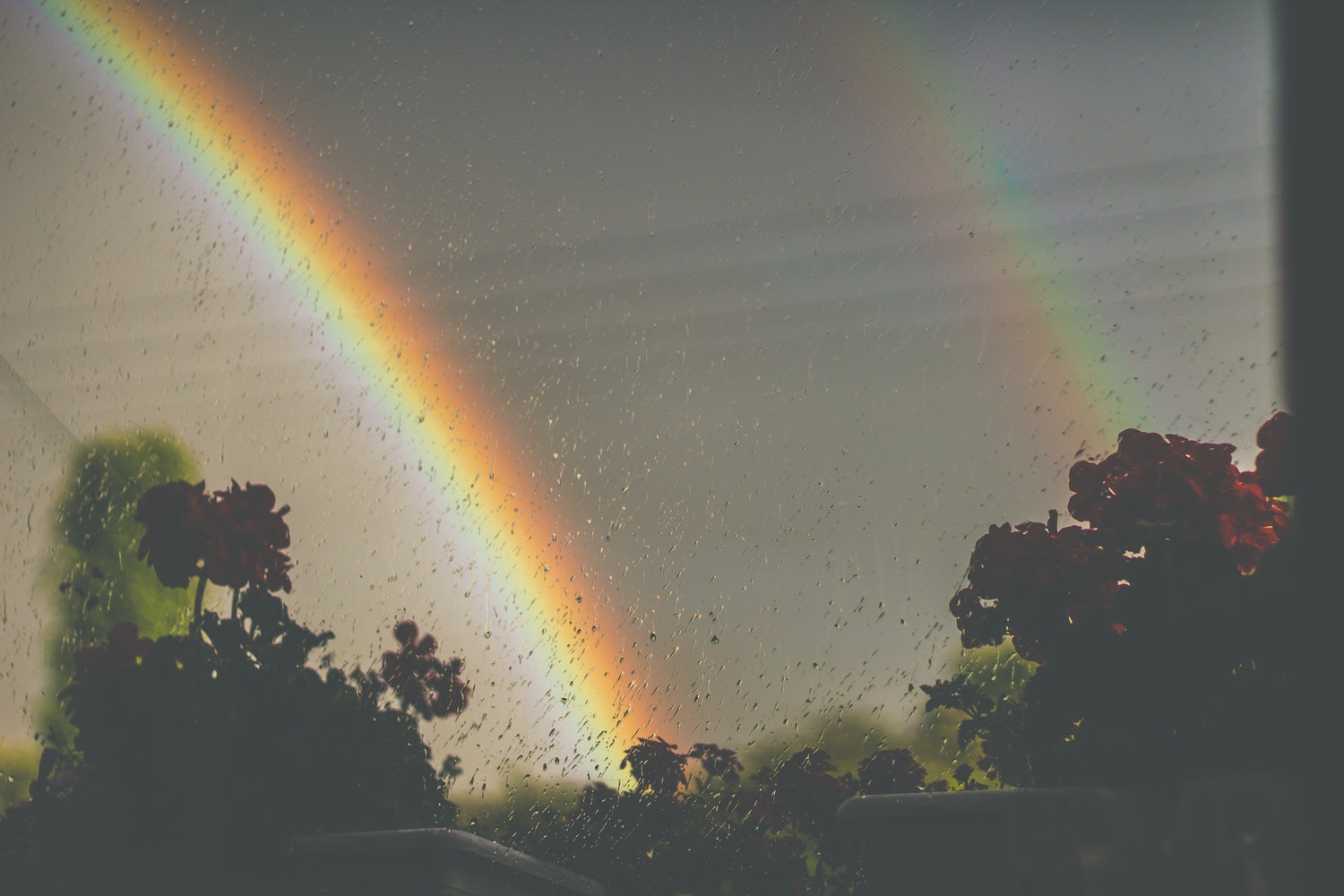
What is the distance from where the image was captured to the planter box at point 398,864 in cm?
142

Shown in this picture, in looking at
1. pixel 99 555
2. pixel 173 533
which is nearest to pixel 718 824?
pixel 173 533

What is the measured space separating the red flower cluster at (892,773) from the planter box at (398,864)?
86cm

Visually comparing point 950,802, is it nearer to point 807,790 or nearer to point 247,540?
point 807,790

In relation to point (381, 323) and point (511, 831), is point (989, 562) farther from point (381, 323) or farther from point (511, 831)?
point (381, 323)

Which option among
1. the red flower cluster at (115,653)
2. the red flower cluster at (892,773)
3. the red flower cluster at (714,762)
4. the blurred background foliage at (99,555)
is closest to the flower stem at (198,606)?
the red flower cluster at (115,653)

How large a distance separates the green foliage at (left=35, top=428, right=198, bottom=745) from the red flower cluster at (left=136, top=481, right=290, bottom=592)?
2.90m

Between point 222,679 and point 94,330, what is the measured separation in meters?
5.10

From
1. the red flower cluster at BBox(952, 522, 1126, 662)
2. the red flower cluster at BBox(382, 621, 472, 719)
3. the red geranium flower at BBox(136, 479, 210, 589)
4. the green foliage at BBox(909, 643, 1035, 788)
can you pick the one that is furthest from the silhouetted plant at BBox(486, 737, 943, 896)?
the red geranium flower at BBox(136, 479, 210, 589)

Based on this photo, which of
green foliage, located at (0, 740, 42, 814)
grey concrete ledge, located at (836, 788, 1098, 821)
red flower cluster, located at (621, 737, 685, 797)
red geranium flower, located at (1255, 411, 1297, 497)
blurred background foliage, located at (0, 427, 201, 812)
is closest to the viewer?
grey concrete ledge, located at (836, 788, 1098, 821)

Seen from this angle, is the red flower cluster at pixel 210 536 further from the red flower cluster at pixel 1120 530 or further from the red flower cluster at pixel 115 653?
the red flower cluster at pixel 1120 530

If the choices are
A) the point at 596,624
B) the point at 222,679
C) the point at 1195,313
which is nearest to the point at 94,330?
the point at 596,624

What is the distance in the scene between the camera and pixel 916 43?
188 inches

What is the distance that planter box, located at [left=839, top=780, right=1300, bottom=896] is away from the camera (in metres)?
1.00

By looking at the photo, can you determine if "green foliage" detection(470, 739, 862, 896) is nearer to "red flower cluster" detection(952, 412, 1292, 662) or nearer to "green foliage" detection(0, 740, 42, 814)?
"red flower cluster" detection(952, 412, 1292, 662)
